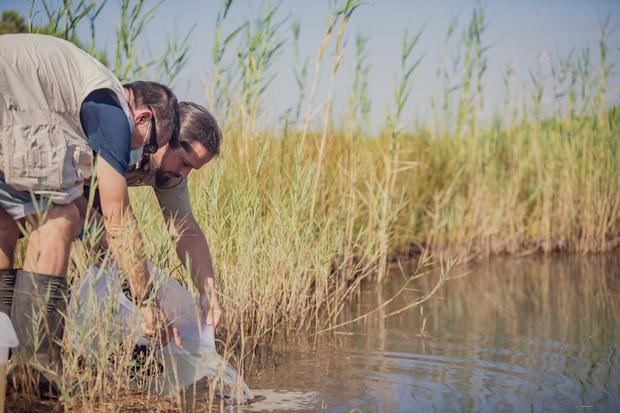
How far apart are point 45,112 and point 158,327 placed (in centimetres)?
77

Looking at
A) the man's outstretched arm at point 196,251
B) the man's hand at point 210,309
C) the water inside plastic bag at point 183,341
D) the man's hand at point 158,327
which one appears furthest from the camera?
the man's outstretched arm at point 196,251

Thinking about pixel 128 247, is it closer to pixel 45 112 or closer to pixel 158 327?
pixel 158 327

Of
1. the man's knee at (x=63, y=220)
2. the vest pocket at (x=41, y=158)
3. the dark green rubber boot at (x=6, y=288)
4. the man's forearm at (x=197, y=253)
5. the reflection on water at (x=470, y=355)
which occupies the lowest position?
the reflection on water at (x=470, y=355)

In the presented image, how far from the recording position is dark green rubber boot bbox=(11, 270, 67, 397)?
2.53 metres

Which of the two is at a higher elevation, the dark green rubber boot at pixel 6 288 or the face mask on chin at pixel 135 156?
the face mask on chin at pixel 135 156

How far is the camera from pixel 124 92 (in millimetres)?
2742

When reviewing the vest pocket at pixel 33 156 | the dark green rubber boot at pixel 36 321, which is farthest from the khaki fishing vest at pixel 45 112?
the dark green rubber boot at pixel 36 321

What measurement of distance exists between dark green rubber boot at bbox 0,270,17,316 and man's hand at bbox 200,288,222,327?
0.67m

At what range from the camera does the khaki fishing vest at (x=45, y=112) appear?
248 centimetres

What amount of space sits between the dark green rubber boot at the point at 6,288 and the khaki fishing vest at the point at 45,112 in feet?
1.06

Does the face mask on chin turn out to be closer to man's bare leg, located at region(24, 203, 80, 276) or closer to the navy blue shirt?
the navy blue shirt

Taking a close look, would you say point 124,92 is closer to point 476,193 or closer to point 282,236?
point 282,236

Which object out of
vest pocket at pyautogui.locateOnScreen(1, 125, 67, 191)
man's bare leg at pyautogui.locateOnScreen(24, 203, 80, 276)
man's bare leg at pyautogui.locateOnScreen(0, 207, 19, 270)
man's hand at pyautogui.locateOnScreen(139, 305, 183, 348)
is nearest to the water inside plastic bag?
man's hand at pyautogui.locateOnScreen(139, 305, 183, 348)

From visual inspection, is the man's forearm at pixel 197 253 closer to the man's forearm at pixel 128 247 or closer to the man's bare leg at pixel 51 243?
the man's forearm at pixel 128 247
